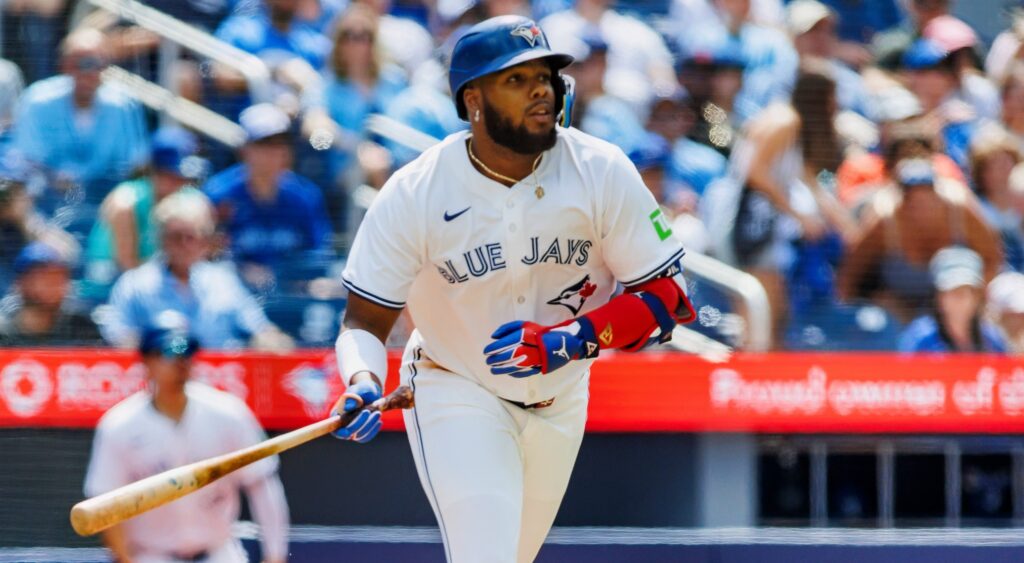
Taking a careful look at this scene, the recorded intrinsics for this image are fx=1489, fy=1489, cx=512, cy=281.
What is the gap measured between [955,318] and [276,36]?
2.97 m

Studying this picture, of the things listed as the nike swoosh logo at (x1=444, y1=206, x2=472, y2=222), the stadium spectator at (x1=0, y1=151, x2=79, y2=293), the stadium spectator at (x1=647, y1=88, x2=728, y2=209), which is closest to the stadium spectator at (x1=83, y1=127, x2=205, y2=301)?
the stadium spectator at (x1=0, y1=151, x2=79, y2=293)

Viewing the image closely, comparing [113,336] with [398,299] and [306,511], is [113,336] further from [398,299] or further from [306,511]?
[398,299]

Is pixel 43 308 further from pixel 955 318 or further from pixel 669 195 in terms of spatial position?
pixel 955 318

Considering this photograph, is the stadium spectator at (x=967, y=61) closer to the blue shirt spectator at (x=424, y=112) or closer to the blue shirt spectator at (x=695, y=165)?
the blue shirt spectator at (x=695, y=165)

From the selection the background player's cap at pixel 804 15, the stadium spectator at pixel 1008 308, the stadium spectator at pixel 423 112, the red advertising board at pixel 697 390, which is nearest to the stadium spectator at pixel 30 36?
the red advertising board at pixel 697 390

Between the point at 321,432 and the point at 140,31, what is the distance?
3.36 meters

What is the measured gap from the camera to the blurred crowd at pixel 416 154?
18.5 feet

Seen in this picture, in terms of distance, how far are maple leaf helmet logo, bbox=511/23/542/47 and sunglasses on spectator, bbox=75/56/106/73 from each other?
3.10 metres

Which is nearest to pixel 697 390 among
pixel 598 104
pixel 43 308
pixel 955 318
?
pixel 955 318

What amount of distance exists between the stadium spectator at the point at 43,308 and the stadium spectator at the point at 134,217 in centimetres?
10

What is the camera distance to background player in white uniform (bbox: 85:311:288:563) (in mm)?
4547

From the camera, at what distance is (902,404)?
5.61m

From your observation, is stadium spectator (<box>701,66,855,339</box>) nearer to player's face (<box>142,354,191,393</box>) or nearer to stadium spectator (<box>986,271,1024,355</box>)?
stadium spectator (<box>986,271,1024,355</box>)

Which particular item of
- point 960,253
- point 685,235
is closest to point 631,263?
point 685,235
